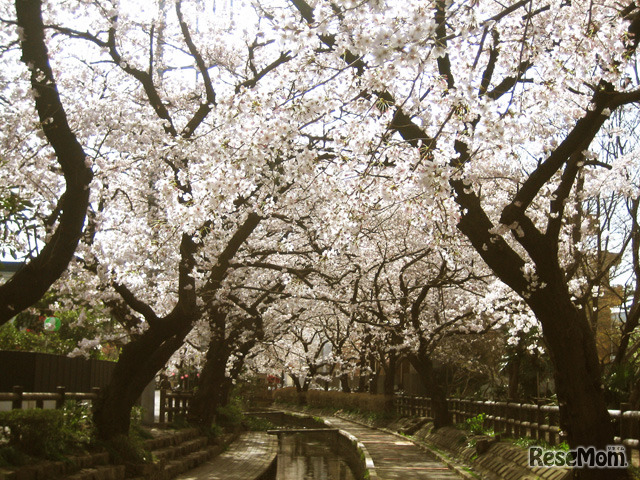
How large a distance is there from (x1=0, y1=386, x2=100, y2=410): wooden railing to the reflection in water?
690 centimetres

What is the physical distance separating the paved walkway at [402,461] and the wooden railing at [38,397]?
583cm

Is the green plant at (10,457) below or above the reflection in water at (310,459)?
above

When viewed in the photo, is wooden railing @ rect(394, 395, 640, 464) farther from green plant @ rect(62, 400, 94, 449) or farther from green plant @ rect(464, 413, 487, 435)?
green plant @ rect(62, 400, 94, 449)

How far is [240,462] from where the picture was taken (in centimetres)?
1719

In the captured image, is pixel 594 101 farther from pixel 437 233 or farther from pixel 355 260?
pixel 355 260

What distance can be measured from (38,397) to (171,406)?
991cm

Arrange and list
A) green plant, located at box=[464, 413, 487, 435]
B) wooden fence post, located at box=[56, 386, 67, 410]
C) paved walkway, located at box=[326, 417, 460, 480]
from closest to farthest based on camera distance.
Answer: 1. wooden fence post, located at box=[56, 386, 67, 410]
2. paved walkway, located at box=[326, 417, 460, 480]
3. green plant, located at box=[464, 413, 487, 435]

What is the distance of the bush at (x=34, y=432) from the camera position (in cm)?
884

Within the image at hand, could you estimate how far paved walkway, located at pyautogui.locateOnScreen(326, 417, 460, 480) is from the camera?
14.5m

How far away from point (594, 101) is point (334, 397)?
3578cm

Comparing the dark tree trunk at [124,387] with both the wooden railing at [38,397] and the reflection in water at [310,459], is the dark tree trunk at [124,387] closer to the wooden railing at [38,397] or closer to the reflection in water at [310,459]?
the wooden railing at [38,397]

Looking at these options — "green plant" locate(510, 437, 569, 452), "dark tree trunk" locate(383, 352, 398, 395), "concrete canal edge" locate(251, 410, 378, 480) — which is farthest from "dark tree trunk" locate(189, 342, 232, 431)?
"dark tree trunk" locate(383, 352, 398, 395)

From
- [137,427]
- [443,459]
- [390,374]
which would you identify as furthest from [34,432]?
[390,374]
